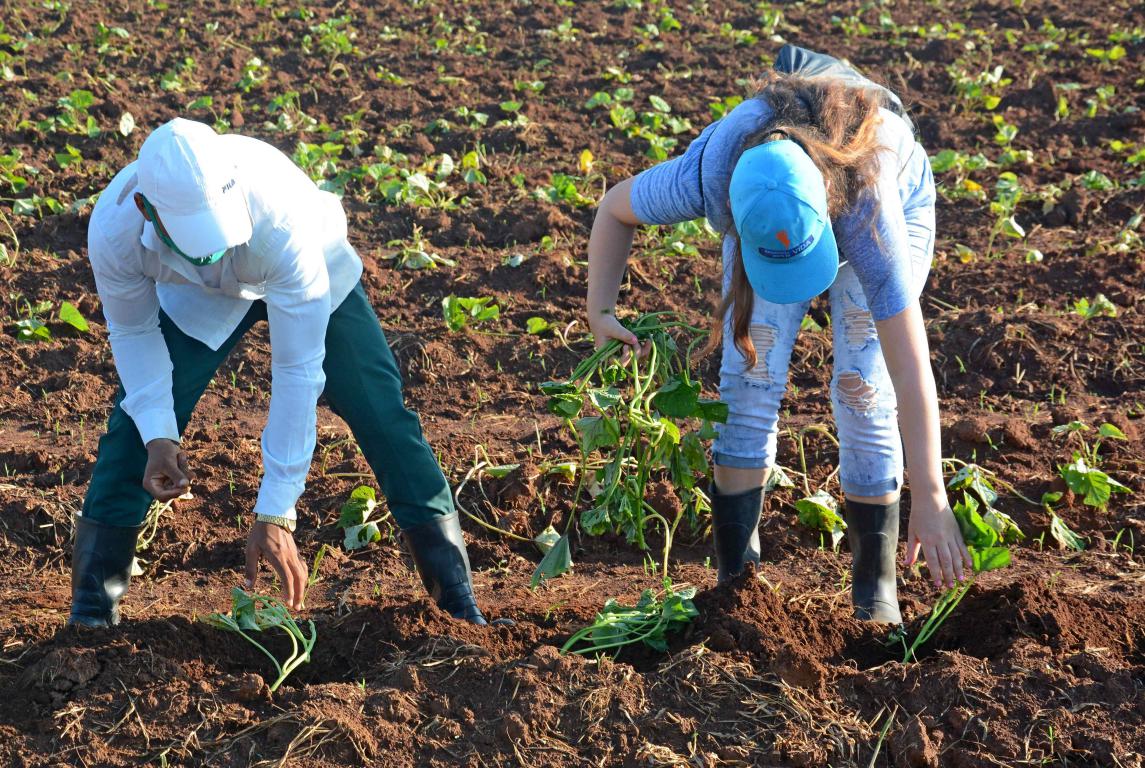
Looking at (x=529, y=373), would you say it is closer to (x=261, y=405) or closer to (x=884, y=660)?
(x=261, y=405)

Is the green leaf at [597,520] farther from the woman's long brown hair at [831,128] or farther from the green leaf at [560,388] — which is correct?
the woman's long brown hair at [831,128]

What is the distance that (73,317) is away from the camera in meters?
4.92

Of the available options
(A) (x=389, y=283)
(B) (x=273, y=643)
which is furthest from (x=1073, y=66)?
(B) (x=273, y=643)

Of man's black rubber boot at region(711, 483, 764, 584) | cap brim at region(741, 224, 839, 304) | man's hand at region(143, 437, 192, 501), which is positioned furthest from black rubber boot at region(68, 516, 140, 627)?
cap brim at region(741, 224, 839, 304)

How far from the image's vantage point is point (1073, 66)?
8.70 meters

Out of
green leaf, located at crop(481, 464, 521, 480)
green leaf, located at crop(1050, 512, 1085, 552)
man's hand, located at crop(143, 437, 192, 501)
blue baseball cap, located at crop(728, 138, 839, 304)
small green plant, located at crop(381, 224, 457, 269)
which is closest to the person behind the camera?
blue baseball cap, located at crop(728, 138, 839, 304)

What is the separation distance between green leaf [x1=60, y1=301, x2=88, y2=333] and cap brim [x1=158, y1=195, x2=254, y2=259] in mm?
2709

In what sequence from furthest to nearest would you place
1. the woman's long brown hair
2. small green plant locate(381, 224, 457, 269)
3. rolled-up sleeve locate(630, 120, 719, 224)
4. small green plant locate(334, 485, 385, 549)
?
1. small green plant locate(381, 224, 457, 269)
2. small green plant locate(334, 485, 385, 549)
3. rolled-up sleeve locate(630, 120, 719, 224)
4. the woman's long brown hair

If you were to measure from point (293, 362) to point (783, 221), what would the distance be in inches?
43.5

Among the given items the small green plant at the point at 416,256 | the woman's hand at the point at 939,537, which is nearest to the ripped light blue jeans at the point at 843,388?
the woman's hand at the point at 939,537

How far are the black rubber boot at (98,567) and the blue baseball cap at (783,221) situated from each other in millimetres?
1652

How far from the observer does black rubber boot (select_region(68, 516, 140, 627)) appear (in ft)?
9.83

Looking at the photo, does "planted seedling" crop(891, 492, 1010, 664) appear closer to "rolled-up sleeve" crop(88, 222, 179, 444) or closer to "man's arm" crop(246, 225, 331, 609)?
"man's arm" crop(246, 225, 331, 609)

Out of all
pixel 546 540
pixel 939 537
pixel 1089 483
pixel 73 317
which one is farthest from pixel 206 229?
pixel 73 317
